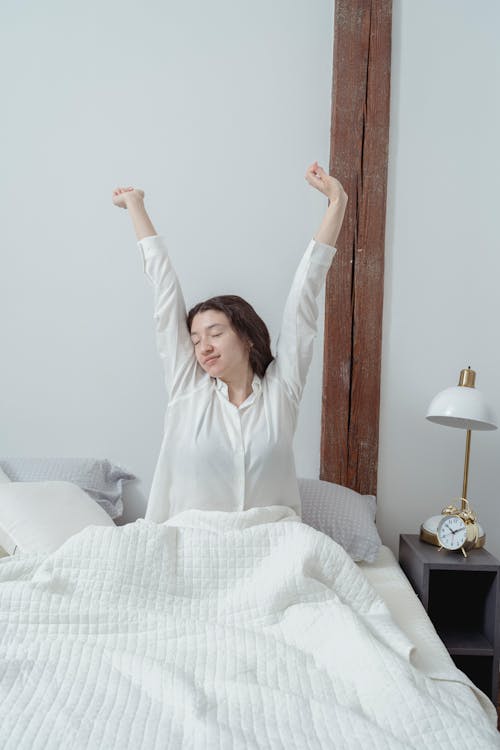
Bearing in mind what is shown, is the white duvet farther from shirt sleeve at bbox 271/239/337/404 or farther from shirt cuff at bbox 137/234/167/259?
shirt cuff at bbox 137/234/167/259

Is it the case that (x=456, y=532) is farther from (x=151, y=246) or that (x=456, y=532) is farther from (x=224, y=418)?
(x=151, y=246)

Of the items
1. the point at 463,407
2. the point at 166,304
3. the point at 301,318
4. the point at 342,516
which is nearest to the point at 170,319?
the point at 166,304

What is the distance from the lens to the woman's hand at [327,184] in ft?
6.98

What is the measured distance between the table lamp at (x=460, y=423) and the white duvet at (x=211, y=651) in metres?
0.72

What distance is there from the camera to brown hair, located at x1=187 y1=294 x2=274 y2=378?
2133 mm

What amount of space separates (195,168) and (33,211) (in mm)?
620

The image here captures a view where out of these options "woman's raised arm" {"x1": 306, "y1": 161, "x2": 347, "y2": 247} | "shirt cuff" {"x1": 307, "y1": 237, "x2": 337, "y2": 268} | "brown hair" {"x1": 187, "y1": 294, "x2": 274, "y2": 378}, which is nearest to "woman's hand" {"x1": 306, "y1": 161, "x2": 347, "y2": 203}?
"woman's raised arm" {"x1": 306, "y1": 161, "x2": 347, "y2": 247}

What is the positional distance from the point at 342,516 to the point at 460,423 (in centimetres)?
52

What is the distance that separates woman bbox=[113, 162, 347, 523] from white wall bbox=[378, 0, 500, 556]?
63 centimetres

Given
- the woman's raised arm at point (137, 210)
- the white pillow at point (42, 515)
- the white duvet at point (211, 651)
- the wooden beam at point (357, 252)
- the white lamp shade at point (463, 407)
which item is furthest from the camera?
the wooden beam at point (357, 252)

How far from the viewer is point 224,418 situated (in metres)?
2.10

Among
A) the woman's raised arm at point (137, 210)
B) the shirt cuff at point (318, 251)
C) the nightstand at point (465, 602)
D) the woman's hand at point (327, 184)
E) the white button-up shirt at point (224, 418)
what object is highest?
the woman's hand at point (327, 184)

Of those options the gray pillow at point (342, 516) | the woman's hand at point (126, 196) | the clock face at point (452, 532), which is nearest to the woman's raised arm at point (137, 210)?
the woman's hand at point (126, 196)

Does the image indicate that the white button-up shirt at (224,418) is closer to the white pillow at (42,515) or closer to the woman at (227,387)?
the woman at (227,387)
